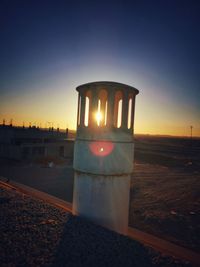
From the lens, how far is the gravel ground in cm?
250

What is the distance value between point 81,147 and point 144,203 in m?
9.15

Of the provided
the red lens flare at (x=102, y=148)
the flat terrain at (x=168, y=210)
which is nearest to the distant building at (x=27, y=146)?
the flat terrain at (x=168, y=210)

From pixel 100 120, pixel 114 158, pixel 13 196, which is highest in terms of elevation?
pixel 100 120

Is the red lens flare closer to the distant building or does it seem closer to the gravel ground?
the gravel ground

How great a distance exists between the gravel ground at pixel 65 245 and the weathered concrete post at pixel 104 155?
1.15ft

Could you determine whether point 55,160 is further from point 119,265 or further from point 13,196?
point 119,265

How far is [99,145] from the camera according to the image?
3.44 meters

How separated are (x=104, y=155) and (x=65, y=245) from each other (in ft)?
4.61

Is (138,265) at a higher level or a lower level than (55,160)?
higher

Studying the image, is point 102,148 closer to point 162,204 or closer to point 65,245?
point 65,245

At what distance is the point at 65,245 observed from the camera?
9.18 feet

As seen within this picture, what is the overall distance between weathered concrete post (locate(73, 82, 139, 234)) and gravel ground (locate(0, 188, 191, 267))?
1.15ft

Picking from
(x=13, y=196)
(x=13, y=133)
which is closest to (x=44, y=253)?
(x=13, y=196)

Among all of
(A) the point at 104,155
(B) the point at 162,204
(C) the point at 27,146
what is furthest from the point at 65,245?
(C) the point at 27,146
